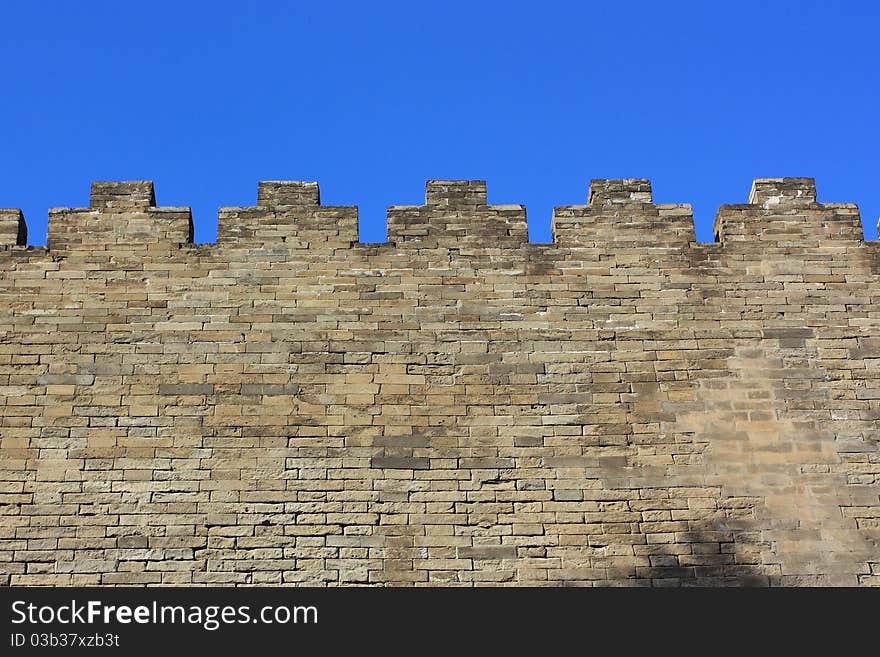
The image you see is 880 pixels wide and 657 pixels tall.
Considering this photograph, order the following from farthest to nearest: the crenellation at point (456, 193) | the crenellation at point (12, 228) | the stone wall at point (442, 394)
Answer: the crenellation at point (456, 193), the crenellation at point (12, 228), the stone wall at point (442, 394)

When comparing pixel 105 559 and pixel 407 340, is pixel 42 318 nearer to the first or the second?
pixel 105 559

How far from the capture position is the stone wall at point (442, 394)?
29.7 feet

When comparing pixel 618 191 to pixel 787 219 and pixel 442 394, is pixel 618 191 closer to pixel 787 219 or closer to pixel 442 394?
pixel 787 219

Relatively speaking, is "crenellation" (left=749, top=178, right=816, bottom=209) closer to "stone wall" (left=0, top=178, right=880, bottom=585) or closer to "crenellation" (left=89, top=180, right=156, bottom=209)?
"stone wall" (left=0, top=178, right=880, bottom=585)

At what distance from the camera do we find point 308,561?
8938mm

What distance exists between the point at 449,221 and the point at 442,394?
1.84m

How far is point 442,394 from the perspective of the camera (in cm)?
970

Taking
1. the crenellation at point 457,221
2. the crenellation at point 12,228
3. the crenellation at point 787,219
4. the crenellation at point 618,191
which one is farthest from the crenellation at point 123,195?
the crenellation at point 787,219

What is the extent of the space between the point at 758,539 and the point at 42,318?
637 cm

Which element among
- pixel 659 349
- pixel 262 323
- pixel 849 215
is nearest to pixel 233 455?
pixel 262 323

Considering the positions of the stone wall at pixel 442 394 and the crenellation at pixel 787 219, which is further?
the crenellation at pixel 787 219

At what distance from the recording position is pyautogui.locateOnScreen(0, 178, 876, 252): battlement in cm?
1050

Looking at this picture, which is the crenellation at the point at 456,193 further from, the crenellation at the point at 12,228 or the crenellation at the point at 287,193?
the crenellation at the point at 12,228

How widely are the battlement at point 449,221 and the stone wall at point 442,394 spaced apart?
3cm
